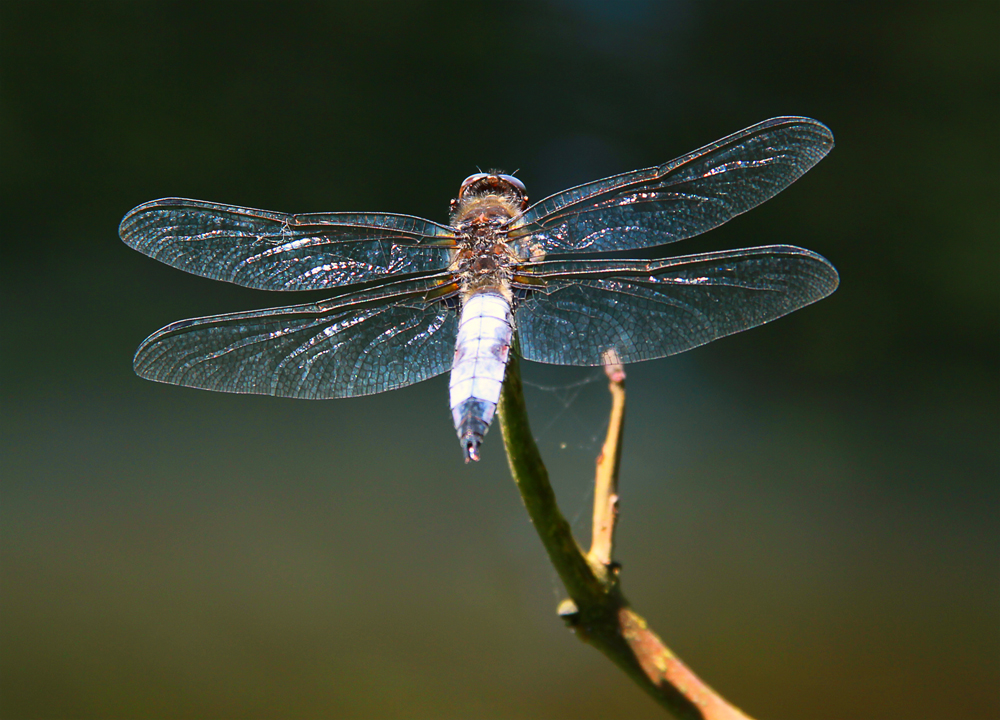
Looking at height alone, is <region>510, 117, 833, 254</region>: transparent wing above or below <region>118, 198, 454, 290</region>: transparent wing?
below

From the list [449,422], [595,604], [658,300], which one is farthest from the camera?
[449,422]

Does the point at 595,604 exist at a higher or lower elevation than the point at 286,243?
lower

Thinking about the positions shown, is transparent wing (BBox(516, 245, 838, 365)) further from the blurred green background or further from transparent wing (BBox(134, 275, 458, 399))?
the blurred green background

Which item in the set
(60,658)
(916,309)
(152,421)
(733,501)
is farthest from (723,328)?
(916,309)

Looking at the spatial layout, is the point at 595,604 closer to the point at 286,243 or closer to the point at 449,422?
the point at 286,243

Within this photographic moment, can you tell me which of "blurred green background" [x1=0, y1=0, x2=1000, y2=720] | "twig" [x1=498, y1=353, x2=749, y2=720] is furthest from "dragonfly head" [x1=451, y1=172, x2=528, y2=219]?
"blurred green background" [x1=0, y1=0, x2=1000, y2=720]

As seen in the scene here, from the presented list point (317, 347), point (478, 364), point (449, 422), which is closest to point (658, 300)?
point (478, 364)
